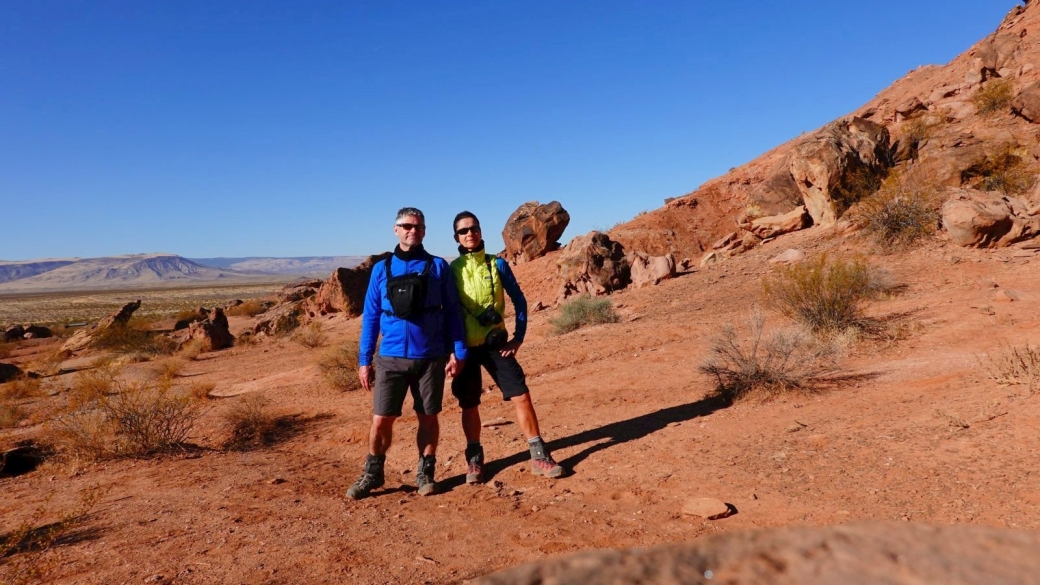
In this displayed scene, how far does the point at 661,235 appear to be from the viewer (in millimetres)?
22062

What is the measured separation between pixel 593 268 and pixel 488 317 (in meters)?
13.3

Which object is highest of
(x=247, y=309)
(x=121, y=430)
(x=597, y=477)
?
(x=121, y=430)

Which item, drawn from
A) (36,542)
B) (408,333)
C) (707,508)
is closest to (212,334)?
(36,542)

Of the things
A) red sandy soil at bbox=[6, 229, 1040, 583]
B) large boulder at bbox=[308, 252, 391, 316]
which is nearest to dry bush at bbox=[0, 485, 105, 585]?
red sandy soil at bbox=[6, 229, 1040, 583]

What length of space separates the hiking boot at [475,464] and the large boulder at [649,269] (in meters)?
12.7

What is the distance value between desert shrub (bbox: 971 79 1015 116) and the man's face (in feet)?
69.0

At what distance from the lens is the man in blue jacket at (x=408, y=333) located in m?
4.41

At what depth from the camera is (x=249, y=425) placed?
7570 mm

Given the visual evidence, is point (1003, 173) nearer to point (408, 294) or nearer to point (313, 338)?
point (408, 294)

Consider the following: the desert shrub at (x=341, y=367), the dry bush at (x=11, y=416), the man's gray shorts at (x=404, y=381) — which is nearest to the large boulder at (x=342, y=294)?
the desert shrub at (x=341, y=367)

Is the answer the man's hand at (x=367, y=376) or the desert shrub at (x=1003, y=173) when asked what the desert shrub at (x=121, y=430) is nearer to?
the man's hand at (x=367, y=376)

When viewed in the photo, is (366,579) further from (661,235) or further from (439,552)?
(661,235)

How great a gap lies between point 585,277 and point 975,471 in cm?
1410

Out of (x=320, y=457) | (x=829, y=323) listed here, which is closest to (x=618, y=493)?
(x=320, y=457)
